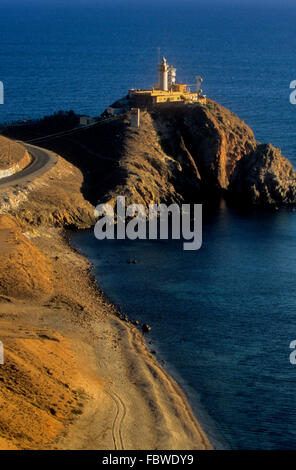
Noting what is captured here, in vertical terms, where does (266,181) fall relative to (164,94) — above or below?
below

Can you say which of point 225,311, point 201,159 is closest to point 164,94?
point 201,159

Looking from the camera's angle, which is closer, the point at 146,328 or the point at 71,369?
the point at 71,369

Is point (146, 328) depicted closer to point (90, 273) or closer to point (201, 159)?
point (90, 273)

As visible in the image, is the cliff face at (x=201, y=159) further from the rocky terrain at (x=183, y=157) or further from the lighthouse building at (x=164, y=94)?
the lighthouse building at (x=164, y=94)

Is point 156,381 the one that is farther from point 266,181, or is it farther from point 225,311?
point 266,181

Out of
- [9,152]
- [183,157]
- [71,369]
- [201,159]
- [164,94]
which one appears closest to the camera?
[71,369]

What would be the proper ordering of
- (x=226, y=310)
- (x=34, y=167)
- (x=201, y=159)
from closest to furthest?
(x=226, y=310)
(x=34, y=167)
(x=201, y=159)

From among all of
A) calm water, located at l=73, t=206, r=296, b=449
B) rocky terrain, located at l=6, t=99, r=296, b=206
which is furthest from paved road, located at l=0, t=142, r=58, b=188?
calm water, located at l=73, t=206, r=296, b=449

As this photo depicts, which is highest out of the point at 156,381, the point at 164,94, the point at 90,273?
the point at 164,94

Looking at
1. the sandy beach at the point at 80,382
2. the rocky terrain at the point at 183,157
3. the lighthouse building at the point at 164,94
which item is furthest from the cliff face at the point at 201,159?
the sandy beach at the point at 80,382

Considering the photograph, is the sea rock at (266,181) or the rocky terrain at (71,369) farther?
the sea rock at (266,181)
